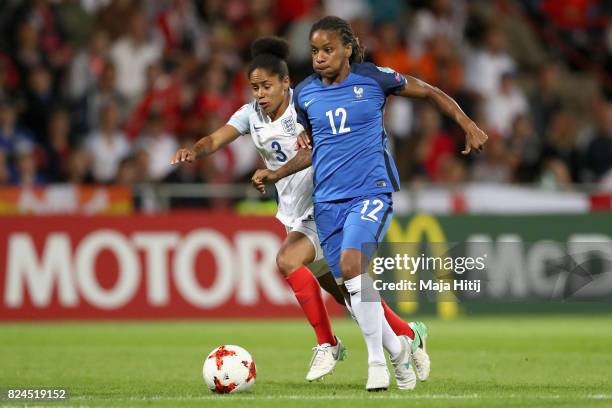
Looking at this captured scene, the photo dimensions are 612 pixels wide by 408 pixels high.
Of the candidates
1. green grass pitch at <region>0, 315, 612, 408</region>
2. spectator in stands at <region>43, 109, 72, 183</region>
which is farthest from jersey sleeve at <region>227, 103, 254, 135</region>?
spectator in stands at <region>43, 109, 72, 183</region>

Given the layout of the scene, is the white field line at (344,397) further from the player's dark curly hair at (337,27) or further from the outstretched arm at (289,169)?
the player's dark curly hair at (337,27)

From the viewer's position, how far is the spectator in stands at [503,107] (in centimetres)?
1894

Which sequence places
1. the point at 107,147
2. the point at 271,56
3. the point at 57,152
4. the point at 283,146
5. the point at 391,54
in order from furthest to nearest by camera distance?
the point at 391,54 < the point at 107,147 < the point at 57,152 < the point at 283,146 < the point at 271,56

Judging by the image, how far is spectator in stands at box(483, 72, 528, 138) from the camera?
18938 millimetres

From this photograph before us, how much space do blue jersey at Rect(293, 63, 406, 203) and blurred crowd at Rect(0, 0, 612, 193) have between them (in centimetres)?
816

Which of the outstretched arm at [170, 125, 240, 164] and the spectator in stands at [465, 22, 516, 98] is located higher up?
the spectator in stands at [465, 22, 516, 98]

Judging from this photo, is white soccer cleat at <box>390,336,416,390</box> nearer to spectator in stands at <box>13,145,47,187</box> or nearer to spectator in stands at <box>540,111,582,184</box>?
spectator in stands at <box>13,145,47,187</box>

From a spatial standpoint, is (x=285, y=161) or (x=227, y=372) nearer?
(x=227, y=372)

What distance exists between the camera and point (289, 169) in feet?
28.3

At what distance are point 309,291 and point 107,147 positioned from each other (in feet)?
26.7

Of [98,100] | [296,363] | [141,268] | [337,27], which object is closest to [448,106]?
[337,27]

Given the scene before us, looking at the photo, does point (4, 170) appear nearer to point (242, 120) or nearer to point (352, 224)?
point (242, 120)

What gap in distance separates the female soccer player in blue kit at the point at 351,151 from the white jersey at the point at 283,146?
65 cm

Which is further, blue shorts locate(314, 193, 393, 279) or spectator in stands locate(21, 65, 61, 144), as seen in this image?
spectator in stands locate(21, 65, 61, 144)
